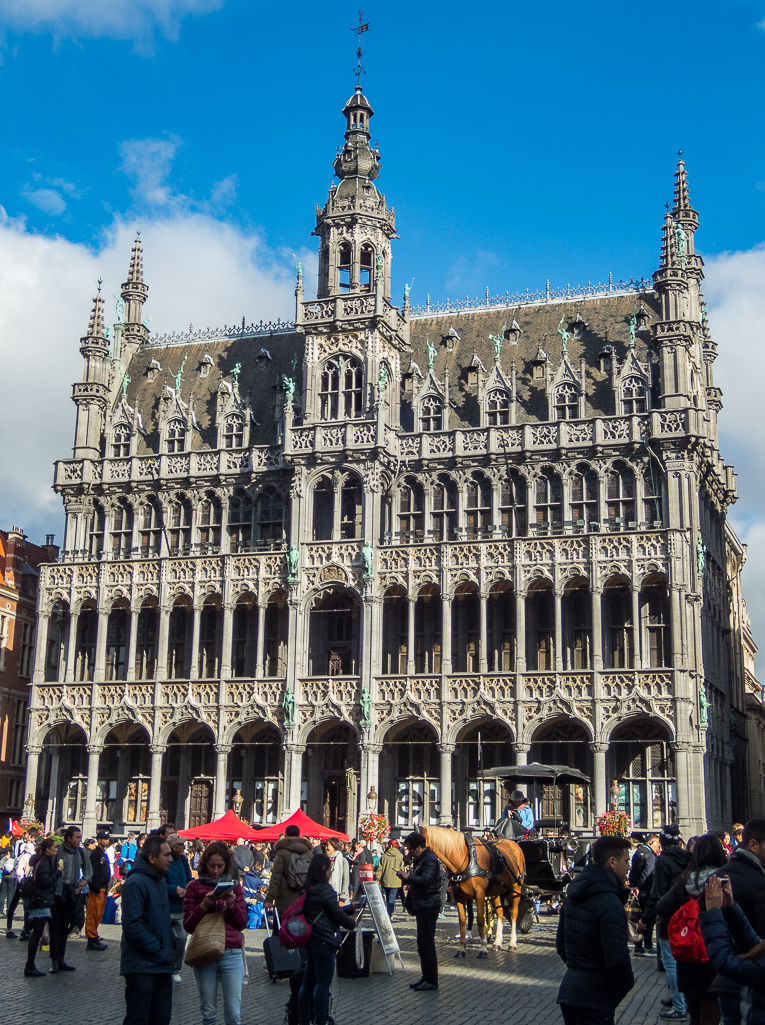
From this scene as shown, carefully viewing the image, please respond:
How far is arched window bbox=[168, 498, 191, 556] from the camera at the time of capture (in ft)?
181

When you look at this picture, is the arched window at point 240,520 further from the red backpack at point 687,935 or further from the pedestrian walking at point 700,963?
the red backpack at point 687,935

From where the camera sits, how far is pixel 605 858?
9.95 meters

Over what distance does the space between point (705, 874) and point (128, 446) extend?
49.4 meters

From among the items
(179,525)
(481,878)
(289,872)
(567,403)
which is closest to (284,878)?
(289,872)

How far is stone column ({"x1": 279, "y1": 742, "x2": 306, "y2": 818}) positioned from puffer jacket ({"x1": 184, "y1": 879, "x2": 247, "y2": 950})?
36.2m

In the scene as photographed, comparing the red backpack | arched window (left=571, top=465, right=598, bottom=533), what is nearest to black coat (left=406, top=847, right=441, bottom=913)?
the red backpack

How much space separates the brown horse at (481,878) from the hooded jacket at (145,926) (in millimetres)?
10210

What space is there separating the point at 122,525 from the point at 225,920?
45.6 metres

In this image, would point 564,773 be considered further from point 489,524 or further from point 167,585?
point 167,585

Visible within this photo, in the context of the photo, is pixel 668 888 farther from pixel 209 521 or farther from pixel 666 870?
pixel 209 521

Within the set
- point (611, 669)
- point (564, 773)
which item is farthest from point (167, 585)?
point (564, 773)

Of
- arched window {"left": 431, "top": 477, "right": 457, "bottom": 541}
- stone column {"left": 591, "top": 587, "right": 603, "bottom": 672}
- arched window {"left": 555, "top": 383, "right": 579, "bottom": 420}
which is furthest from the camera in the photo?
arched window {"left": 431, "top": 477, "right": 457, "bottom": 541}

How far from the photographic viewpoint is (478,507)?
50688mm

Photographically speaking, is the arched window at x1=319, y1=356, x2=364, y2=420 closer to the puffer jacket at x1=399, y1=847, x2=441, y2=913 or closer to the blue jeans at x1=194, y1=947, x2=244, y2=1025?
the puffer jacket at x1=399, y1=847, x2=441, y2=913
